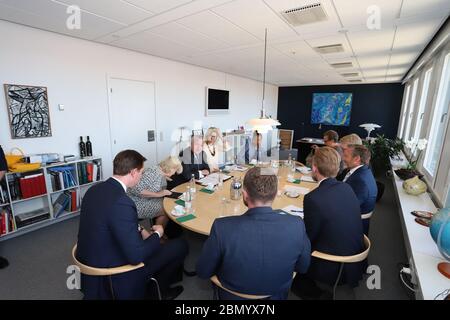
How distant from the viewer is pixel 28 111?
10.2ft

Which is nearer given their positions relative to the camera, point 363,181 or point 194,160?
point 363,181

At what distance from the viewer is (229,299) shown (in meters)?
1.33

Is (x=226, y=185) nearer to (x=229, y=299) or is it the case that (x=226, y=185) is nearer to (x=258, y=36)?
(x=229, y=299)

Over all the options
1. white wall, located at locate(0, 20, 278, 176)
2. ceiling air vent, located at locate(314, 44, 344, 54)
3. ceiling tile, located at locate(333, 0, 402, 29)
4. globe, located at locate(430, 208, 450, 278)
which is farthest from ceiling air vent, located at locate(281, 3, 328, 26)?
white wall, located at locate(0, 20, 278, 176)

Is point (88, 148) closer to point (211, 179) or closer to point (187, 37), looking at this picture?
point (211, 179)

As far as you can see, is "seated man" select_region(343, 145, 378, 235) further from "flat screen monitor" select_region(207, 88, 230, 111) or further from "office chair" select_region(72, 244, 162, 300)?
"flat screen monitor" select_region(207, 88, 230, 111)

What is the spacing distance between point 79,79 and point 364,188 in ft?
13.7

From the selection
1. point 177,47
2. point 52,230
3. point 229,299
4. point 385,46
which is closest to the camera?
point 229,299

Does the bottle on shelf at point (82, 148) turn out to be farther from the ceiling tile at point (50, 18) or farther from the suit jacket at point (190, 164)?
the suit jacket at point (190, 164)

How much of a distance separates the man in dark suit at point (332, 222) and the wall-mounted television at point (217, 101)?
4.79 meters

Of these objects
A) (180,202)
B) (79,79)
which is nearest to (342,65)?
(180,202)
